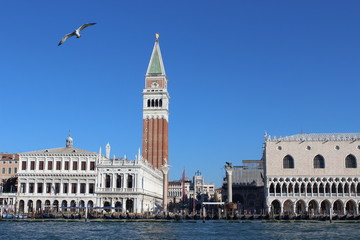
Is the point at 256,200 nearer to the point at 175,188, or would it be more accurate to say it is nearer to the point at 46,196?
the point at 46,196

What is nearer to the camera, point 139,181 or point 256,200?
point 139,181

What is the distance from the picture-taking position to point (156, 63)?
90.3 metres

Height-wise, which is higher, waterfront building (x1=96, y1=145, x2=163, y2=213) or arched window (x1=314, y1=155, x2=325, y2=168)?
arched window (x1=314, y1=155, x2=325, y2=168)

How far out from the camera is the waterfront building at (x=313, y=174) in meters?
64.2

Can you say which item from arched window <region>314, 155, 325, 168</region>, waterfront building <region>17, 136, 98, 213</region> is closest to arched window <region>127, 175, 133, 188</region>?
waterfront building <region>17, 136, 98, 213</region>

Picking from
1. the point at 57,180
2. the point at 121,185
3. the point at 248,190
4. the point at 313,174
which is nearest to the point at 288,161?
the point at 313,174

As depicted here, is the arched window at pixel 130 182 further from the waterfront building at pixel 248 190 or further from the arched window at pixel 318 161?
the waterfront building at pixel 248 190

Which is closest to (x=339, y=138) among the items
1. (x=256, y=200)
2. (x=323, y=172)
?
(x=323, y=172)

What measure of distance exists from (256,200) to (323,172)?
71.9 feet

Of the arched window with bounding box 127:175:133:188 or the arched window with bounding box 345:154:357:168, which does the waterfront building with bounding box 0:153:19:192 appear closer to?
the arched window with bounding box 127:175:133:188

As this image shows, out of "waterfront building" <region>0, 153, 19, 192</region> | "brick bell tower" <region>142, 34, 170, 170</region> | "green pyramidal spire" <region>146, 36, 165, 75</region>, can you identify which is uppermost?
"green pyramidal spire" <region>146, 36, 165, 75</region>

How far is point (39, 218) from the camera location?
5581 centimetres

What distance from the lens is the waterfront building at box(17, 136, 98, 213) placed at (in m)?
61.7

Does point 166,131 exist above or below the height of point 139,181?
above
